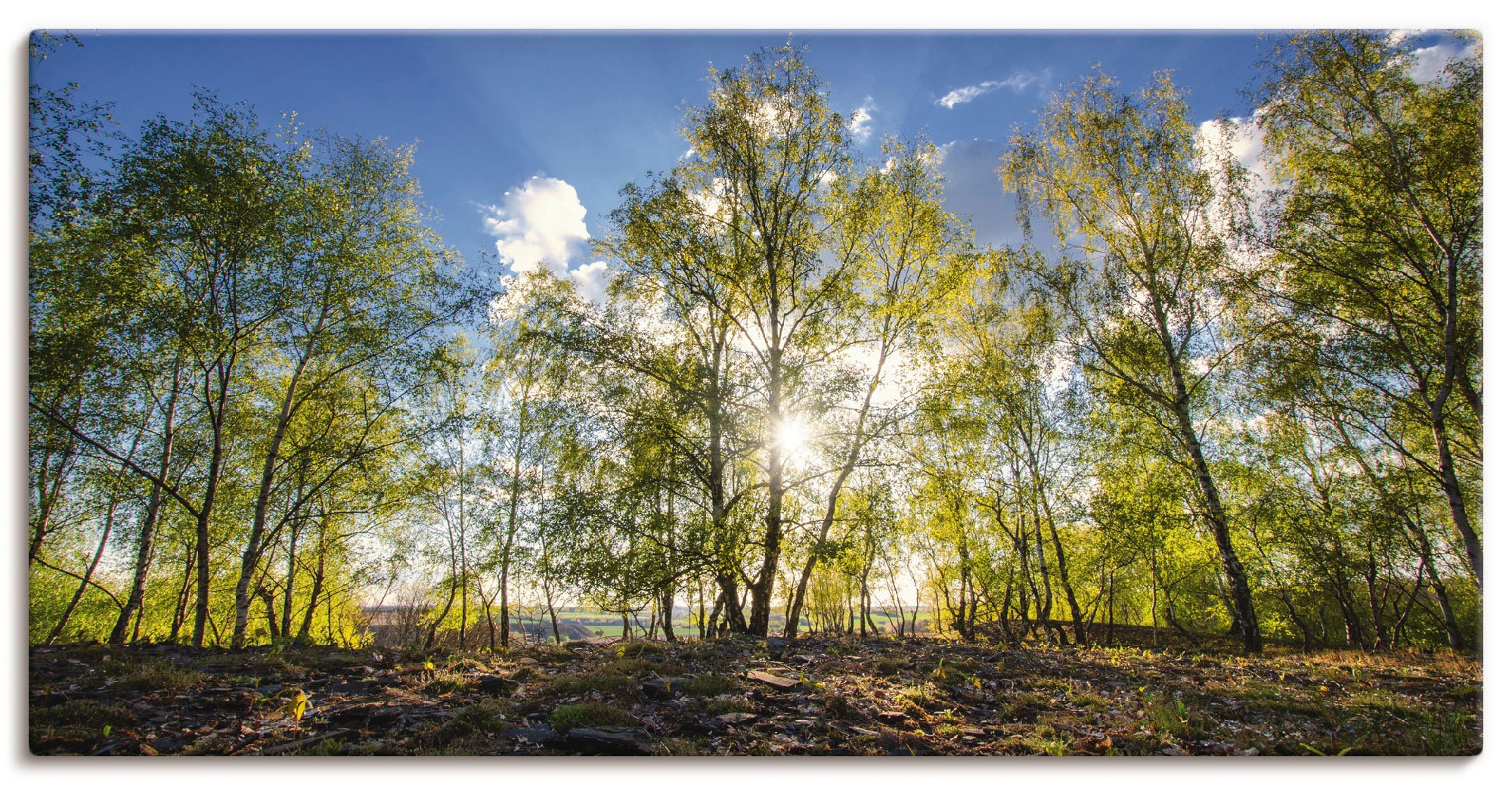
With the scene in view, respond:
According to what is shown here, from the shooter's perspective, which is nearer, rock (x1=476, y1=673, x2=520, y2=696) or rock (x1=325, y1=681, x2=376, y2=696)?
rock (x1=325, y1=681, x2=376, y2=696)

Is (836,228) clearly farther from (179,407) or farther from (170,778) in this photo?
(179,407)

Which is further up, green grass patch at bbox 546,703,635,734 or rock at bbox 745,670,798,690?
green grass patch at bbox 546,703,635,734

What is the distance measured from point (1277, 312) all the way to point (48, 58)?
50.2ft

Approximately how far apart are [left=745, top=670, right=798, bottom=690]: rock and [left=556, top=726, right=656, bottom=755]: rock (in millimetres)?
1687

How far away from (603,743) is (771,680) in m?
2.04

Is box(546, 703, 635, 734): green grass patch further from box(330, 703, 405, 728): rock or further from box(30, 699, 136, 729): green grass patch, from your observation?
box(30, 699, 136, 729): green grass patch

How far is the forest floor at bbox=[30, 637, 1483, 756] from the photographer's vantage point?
11.9 feet

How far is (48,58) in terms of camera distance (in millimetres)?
4945

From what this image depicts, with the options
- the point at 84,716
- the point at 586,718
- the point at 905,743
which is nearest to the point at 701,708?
the point at 586,718

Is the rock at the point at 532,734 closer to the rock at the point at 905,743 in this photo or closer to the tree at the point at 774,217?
the rock at the point at 905,743

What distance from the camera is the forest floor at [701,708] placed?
11.9 ft

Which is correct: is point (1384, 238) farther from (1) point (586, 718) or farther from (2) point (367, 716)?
(2) point (367, 716)

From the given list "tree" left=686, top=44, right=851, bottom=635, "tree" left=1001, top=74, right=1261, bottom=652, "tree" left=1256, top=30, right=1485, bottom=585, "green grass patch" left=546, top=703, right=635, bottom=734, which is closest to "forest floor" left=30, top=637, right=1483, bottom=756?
"green grass patch" left=546, top=703, right=635, bottom=734
